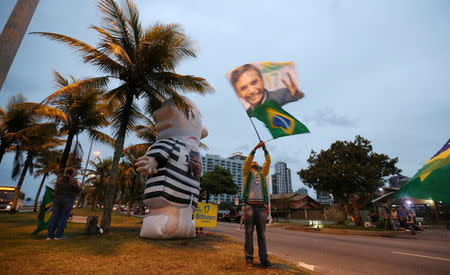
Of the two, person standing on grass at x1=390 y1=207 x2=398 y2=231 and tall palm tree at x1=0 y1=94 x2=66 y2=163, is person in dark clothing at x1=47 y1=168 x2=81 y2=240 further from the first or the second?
person standing on grass at x1=390 y1=207 x2=398 y2=231

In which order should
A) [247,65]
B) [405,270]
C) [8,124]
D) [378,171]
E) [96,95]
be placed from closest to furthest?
1. [405,270]
2. [247,65]
3. [96,95]
4. [8,124]
5. [378,171]

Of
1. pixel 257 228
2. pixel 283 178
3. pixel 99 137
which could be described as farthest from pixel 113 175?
pixel 283 178

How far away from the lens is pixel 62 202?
5.21 m

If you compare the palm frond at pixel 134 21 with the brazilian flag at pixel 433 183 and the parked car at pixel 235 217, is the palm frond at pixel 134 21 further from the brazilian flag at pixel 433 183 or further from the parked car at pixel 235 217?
the parked car at pixel 235 217

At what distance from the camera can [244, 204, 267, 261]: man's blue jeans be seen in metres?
3.55

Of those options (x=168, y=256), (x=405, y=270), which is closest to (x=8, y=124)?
(x=168, y=256)

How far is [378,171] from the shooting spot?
14.6 metres

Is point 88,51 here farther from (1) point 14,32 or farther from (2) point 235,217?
(2) point 235,217

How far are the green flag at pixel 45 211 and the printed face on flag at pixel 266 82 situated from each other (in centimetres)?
578

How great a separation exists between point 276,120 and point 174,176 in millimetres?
2975

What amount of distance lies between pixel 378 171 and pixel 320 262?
12.8 m

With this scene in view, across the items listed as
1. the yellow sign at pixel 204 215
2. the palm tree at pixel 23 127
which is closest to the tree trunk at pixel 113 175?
the yellow sign at pixel 204 215

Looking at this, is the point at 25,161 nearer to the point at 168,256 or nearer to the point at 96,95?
the point at 96,95

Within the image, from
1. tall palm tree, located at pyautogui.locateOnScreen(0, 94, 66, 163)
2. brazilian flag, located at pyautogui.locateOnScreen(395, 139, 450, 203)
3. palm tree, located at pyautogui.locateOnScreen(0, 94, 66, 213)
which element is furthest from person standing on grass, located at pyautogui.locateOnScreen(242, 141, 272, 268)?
tall palm tree, located at pyautogui.locateOnScreen(0, 94, 66, 163)
